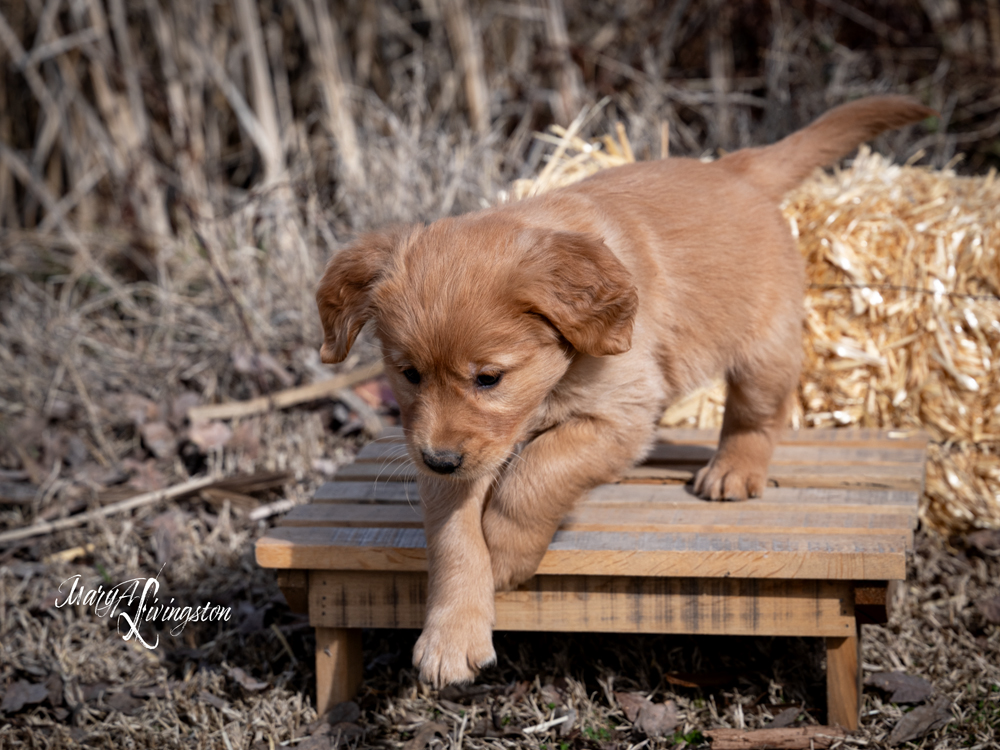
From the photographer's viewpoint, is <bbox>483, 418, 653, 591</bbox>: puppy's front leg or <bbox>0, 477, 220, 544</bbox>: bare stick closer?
<bbox>483, 418, 653, 591</bbox>: puppy's front leg

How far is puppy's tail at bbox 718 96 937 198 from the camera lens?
3.25 metres

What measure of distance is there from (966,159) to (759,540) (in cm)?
484

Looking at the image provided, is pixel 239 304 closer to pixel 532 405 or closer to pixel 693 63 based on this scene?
pixel 532 405

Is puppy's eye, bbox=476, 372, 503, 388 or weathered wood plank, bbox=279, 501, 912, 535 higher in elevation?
puppy's eye, bbox=476, 372, 503, 388

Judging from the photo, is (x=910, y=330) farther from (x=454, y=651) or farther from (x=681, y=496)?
(x=454, y=651)

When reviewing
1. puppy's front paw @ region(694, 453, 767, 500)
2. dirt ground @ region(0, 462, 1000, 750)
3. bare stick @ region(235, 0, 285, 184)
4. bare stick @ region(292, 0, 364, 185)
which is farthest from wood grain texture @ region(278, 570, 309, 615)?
bare stick @ region(235, 0, 285, 184)

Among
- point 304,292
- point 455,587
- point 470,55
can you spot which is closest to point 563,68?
point 470,55

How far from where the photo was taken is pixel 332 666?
9.27ft

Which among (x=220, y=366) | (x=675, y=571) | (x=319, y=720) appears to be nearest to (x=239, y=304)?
(x=220, y=366)

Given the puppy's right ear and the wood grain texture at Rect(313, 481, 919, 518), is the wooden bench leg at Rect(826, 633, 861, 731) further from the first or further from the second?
the puppy's right ear

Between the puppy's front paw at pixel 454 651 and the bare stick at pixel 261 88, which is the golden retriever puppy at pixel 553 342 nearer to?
the puppy's front paw at pixel 454 651

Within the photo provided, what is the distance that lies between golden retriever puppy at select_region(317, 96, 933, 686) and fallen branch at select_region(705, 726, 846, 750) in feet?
2.24

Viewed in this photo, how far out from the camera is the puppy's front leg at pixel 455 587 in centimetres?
234

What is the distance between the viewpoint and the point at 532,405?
7.80ft
